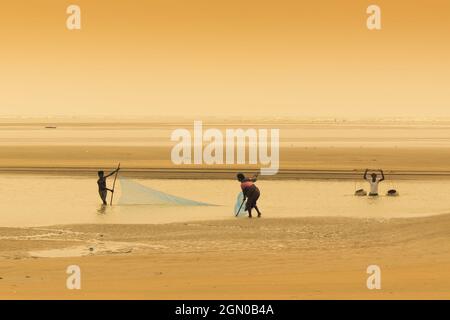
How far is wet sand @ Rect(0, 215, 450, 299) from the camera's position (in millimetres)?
17047

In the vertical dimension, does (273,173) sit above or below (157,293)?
above

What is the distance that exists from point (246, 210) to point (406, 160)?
1429 inches

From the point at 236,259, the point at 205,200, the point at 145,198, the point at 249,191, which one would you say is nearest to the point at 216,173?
the point at 205,200

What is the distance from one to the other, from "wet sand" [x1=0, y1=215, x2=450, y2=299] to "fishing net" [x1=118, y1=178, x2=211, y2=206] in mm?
4586

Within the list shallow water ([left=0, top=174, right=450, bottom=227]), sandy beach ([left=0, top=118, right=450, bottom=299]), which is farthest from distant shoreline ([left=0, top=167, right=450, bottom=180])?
shallow water ([left=0, top=174, right=450, bottom=227])

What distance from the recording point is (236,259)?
20.7 m

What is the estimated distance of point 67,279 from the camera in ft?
58.7

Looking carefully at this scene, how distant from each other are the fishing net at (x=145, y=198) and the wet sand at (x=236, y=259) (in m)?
4.59

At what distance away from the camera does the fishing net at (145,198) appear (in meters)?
31.6

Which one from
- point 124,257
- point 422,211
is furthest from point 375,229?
point 124,257

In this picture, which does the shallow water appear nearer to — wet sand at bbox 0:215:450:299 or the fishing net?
the fishing net

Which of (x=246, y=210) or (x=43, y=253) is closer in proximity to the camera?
(x=43, y=253)
